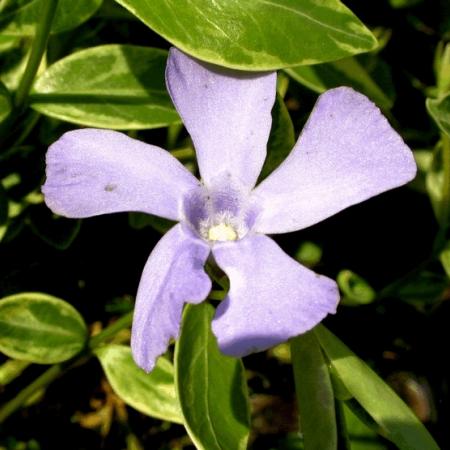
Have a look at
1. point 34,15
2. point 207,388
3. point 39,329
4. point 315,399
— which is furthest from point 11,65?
point 315,399

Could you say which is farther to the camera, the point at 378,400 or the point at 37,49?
the point at 37,49

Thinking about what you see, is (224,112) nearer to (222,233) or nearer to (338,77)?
(222,233)

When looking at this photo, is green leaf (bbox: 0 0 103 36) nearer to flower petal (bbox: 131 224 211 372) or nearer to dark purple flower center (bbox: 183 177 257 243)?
dark purple flower center (bbox: 183 177 257 243)

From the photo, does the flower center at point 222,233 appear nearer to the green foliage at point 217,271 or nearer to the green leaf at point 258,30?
the green foliage at point 217,271

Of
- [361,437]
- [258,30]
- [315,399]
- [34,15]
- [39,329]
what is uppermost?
[258,30]

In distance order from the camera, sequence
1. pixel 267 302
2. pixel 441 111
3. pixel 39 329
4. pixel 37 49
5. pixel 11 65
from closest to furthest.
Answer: pixel 267 302 < pixel 37 49 < pixel 441 111 < pixel 39 329 < pixel 11 65

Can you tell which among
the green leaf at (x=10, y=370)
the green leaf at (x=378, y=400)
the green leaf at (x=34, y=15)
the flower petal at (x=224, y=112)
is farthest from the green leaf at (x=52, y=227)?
the green leaf at (x=378, y=400)

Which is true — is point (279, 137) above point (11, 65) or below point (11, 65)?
above

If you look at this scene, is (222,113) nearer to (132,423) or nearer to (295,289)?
(295,289)
